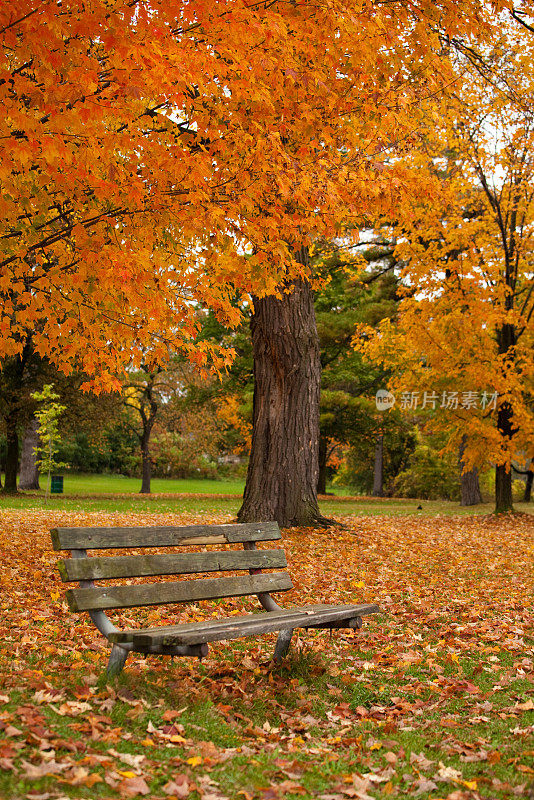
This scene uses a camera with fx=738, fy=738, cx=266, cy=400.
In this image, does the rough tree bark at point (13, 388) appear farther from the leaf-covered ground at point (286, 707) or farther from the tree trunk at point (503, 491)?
the leaf-covered ground at point (286, 707)

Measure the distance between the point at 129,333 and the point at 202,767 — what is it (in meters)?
4.74

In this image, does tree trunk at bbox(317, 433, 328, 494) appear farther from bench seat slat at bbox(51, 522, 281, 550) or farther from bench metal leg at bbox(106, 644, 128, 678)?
bench metal leg at bbox(106, 644, 128, 678)

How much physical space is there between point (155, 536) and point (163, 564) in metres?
0.17

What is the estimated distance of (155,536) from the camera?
14.0 feet

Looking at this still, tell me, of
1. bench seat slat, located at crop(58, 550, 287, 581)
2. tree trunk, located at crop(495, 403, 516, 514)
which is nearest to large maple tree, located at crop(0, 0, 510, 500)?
bench seat slat, located at crop(58, 550, 287, 581)

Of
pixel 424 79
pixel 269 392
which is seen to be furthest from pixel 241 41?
pixel 269 392

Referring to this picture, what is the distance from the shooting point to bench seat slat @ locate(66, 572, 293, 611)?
3.78 meters

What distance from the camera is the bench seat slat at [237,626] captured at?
351cm

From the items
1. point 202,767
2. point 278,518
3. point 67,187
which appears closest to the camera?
point 202,767

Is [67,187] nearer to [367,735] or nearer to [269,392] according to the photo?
[367,735]

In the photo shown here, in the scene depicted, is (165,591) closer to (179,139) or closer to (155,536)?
(155,536)

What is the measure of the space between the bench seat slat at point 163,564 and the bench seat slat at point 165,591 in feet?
0.24

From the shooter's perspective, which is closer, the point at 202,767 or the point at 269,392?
the point at 202,767

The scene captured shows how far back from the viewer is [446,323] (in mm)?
15859
